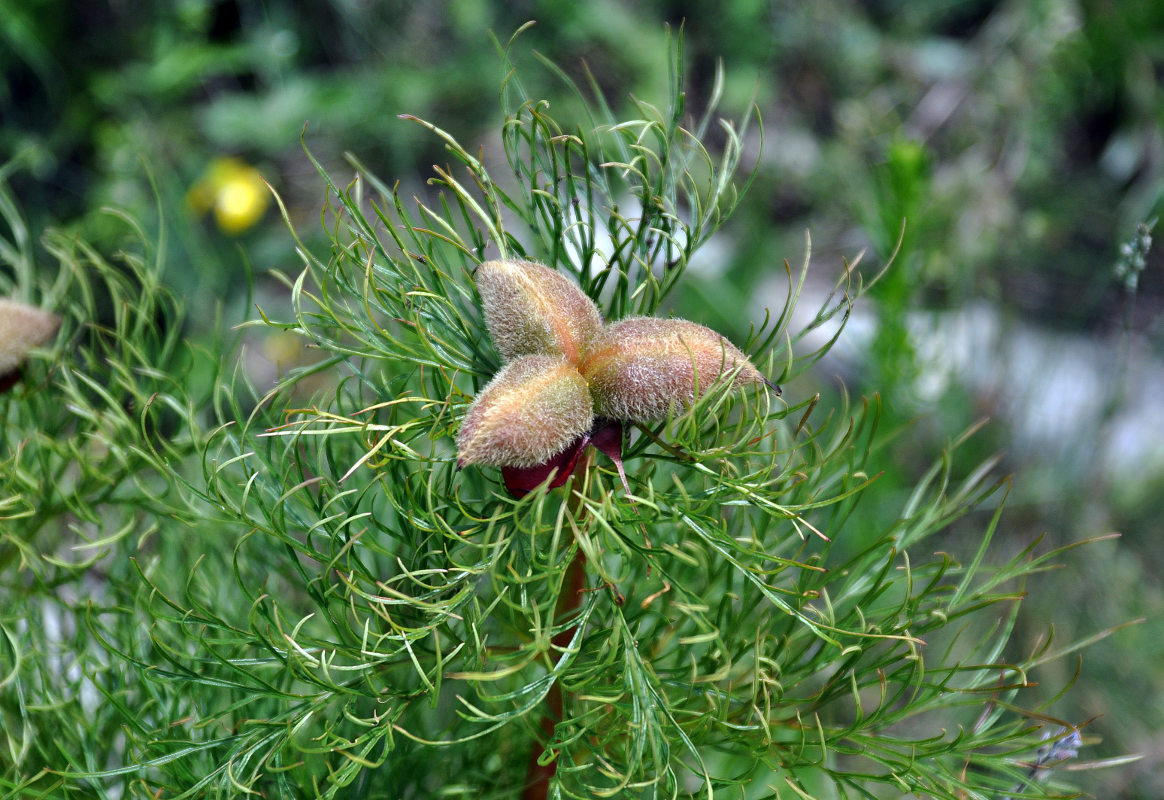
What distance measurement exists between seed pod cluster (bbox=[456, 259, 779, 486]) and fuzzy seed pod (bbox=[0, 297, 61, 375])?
34cm

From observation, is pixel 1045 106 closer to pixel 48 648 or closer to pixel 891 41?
pixel 891 41

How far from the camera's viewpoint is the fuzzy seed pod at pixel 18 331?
618mm

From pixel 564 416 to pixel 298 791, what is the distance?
39cm

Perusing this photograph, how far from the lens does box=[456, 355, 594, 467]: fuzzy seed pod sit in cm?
46

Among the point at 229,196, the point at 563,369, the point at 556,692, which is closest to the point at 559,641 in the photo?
the point at 556,692

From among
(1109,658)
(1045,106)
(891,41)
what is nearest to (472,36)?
(891,41)

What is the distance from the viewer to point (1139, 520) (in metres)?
1.57

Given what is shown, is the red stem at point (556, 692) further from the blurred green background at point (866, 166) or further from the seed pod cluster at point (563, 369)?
the blurred green background at point (866, 166)

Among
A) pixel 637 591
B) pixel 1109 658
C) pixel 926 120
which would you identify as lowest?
pixel 1109 658

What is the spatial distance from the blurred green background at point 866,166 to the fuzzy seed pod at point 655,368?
80 cm

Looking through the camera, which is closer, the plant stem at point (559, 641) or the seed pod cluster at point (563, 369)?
the seed pod cluster at point (563, 369)

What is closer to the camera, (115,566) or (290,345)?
(115,566)

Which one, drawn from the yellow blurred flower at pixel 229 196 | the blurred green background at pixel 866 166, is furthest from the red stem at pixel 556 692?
the yellow blurred flower at pixel 229 196

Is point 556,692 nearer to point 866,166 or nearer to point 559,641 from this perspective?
point 559,641
